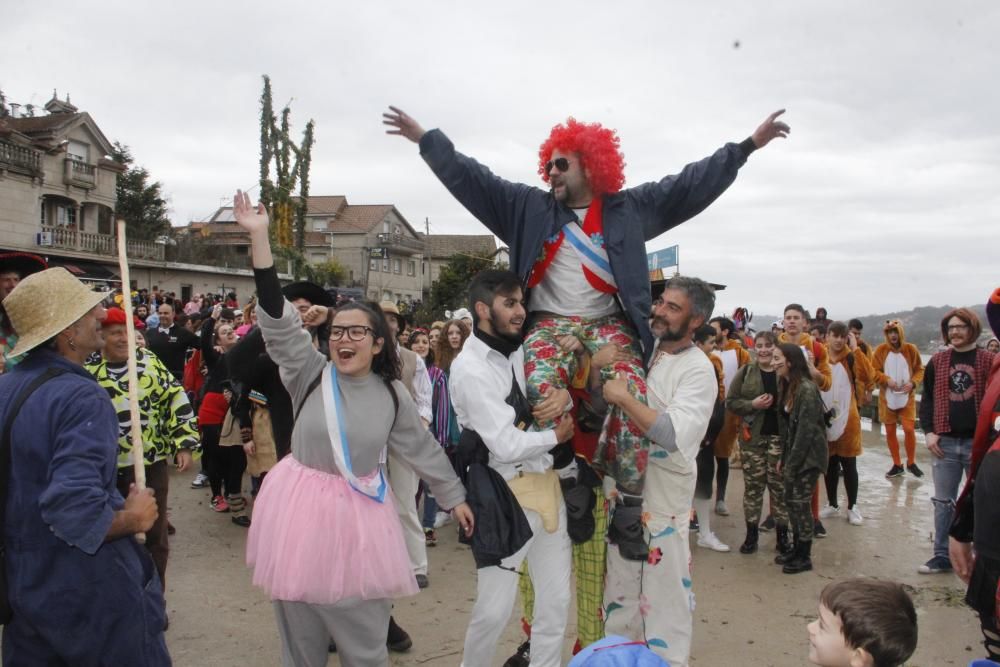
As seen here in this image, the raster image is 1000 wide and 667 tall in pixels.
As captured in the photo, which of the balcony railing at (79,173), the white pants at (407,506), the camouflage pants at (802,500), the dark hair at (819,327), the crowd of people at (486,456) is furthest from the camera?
the balcony railing at (79,173)

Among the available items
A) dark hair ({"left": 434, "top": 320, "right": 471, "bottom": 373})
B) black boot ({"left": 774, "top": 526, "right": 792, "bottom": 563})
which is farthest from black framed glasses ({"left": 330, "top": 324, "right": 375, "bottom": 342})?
black boot ({"left": 774, "top": 526, "right": 792, "bottom": 563})

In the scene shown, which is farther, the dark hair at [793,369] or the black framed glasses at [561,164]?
the dark hair at [793,369]

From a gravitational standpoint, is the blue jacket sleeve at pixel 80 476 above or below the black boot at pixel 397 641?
above

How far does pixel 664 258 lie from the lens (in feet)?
45.3

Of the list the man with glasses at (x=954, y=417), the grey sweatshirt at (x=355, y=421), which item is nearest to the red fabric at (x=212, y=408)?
the grey sweatshirt at (x=355, y=421)

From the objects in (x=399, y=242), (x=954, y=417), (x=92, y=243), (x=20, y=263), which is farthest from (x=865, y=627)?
(x=399, y=242)

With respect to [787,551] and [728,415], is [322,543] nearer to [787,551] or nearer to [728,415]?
[787,551]

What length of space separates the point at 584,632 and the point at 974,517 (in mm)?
1831

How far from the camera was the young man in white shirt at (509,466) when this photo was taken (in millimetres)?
3096

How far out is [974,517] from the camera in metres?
3.04

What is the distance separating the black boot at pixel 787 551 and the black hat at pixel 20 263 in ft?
18.4

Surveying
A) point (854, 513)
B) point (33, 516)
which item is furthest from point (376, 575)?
point (854, 513)

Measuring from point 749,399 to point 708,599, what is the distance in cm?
191

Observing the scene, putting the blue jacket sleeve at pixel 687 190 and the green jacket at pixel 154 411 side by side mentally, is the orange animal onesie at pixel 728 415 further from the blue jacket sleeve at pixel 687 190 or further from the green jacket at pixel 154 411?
the green jacket at pixel 154 411
